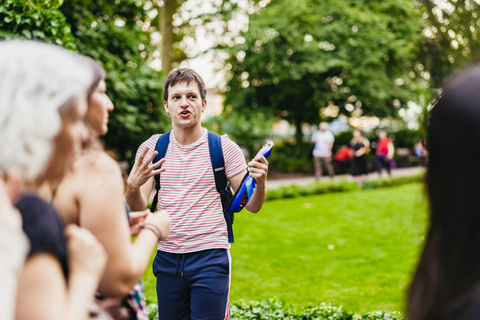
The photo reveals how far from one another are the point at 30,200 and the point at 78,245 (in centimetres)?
18

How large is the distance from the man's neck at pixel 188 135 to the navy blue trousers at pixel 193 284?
705mm

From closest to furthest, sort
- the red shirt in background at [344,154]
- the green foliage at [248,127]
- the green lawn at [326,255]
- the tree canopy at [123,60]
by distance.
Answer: the green lawn at [326,255] < the tree canopy at [123,60] < the red shirt in background at [344,154] < the green foliage at [248,127]

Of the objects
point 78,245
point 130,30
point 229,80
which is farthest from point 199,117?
point 229,80

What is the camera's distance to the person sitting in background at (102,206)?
1395 millimetres

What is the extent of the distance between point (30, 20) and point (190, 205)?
105 inches

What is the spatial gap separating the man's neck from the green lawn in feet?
5.70

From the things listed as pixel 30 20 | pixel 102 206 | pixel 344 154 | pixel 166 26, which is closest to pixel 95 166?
pixel 102 206

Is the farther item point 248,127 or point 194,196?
point 248,127

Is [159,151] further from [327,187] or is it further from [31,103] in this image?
[327,187]

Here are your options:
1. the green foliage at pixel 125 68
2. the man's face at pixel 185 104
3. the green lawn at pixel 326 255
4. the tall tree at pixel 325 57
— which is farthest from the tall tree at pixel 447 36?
the man's face at pixel 185 104

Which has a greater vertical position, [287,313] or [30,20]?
[30,20]

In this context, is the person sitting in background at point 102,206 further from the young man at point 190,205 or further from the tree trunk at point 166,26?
the tree trunk at point 166,26

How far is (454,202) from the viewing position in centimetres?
124

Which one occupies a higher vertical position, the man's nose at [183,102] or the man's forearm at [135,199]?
the man's nose at [183,102]
